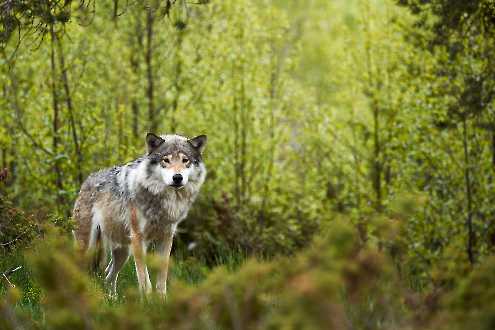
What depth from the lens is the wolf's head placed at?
7.13m

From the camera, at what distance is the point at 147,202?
24.3 ft

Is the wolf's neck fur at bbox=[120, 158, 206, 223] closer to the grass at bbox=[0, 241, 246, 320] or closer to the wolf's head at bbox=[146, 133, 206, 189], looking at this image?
the wolf's head at bbox=[146, 133, 206, 189]

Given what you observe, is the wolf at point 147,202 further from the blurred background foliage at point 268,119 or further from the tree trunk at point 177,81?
the tree trunk at point 177,81

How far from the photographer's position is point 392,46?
45.9 feet

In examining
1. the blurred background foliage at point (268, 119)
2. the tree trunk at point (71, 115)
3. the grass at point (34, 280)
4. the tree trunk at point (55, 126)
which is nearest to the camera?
the grass at point (34, 280)

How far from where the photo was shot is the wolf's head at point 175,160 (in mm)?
7129

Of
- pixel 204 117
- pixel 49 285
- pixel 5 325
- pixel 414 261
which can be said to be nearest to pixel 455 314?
pixel 49 285

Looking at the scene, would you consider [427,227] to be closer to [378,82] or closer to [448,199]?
[448,199]

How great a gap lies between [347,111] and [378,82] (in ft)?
3.43

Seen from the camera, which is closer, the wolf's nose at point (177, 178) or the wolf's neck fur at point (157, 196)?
the wolf's nose at point (177, 178)

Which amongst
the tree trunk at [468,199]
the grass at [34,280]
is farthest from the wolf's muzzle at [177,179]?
the tree trunk at [468,199]

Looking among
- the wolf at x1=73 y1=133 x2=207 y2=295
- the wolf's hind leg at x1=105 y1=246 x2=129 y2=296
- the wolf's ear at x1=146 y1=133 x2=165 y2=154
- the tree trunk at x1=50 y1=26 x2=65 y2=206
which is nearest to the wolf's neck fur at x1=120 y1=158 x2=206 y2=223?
the wolf at x1=73 y1=133 x2=207 y2=295

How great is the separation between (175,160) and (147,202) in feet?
1.95

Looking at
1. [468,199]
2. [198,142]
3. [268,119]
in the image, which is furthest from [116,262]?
[268,119]
